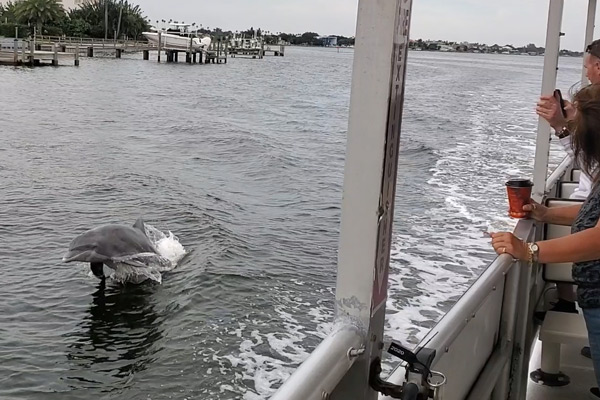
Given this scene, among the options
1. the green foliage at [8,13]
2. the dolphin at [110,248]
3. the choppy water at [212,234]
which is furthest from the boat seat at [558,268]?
the green foliage at [8,13]

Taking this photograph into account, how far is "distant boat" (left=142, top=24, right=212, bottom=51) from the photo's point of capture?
2589 inches

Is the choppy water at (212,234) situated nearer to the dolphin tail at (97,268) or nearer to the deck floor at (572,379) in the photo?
the dolphin tail at (97,268)

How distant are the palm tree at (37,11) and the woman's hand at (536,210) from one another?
7019 cm

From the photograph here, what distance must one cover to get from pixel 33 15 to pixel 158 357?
223 ft

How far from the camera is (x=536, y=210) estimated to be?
280 centimetres

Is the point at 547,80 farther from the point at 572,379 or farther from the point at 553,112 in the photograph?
the point at 572,379

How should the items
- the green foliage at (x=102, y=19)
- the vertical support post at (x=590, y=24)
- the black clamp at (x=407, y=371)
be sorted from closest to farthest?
the black clamp at (x=407, y=371) < the vertical support post at (x=590, y=24) < the green foliage at (x=102, y=19)

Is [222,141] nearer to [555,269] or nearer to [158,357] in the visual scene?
[158,357]

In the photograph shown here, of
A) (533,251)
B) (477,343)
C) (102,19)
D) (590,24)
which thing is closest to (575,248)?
(533,251)

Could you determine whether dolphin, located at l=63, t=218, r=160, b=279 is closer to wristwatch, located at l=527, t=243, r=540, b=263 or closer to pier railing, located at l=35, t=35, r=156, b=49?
wristwatch, located at l=527, t=243, r=540, b=263

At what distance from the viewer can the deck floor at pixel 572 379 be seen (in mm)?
3072

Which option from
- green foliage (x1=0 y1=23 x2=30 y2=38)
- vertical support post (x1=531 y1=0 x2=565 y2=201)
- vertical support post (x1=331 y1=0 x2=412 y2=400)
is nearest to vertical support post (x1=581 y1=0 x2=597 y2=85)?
vertical support post (x1=531 y1=0 x2=565 y2=201)

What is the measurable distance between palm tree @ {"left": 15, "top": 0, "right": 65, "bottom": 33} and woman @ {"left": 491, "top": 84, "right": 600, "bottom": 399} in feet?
232

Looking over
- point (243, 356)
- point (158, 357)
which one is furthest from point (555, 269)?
point (158, 357)
